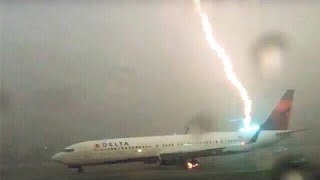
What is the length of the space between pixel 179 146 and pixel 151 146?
317mm

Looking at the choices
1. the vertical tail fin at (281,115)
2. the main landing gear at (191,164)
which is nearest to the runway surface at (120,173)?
the main landing gear at (191,164)

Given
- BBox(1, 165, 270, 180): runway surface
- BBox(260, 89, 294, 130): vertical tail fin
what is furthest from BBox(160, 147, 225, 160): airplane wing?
BBox(260, 89, 294, 130): vertical tail fin

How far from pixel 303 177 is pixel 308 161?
18cm

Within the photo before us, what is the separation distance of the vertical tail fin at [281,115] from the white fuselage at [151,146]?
0.08 metres

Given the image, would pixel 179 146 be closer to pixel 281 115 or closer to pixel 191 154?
pixel 191 154

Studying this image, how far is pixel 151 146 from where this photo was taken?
5066mm

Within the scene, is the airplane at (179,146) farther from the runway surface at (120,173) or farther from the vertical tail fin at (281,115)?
the runway surface at (120,173)

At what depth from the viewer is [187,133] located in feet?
16.9

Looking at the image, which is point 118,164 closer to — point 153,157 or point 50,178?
point 153,157

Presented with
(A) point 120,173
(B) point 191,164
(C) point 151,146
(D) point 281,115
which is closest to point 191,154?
(B) point 191,164

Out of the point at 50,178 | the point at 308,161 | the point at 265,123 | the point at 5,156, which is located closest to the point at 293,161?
the point at 308,161

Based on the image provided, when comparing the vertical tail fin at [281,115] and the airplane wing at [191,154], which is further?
the airplane wing at [191,154]

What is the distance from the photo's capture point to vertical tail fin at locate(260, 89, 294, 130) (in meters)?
4.73

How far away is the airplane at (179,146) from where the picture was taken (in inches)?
191
